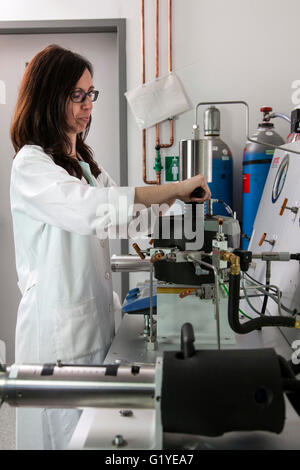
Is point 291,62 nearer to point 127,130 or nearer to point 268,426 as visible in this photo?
point 127,130

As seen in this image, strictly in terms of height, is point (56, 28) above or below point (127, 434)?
above

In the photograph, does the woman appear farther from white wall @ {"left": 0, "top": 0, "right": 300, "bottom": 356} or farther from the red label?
white wall @ {"left": 0, "top": 0, "right": 300, "bottom": 356}

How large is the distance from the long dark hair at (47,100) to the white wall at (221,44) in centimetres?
139

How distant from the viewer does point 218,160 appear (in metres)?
2.27

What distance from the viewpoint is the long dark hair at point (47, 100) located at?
1139 millimetres

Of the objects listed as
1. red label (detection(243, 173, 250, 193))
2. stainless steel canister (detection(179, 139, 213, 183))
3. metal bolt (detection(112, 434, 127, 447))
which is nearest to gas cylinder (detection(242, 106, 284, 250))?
red label (detection(243, 173, 250, 193))

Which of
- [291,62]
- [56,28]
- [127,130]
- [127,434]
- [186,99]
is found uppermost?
[56,28]

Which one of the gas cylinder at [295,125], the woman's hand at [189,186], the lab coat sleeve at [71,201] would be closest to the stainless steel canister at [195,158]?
the woman's hand at [189,186]

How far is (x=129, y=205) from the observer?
963 millimetres

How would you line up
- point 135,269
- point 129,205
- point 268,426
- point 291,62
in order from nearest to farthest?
1. point 268,426
2. point 129,205
3. point 135,269
4. point 291,62

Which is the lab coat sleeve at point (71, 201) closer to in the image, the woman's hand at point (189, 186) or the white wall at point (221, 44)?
the woman's hand at point (189, 186)

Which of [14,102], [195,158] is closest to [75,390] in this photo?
[195,158]

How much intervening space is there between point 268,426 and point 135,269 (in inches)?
38.7
